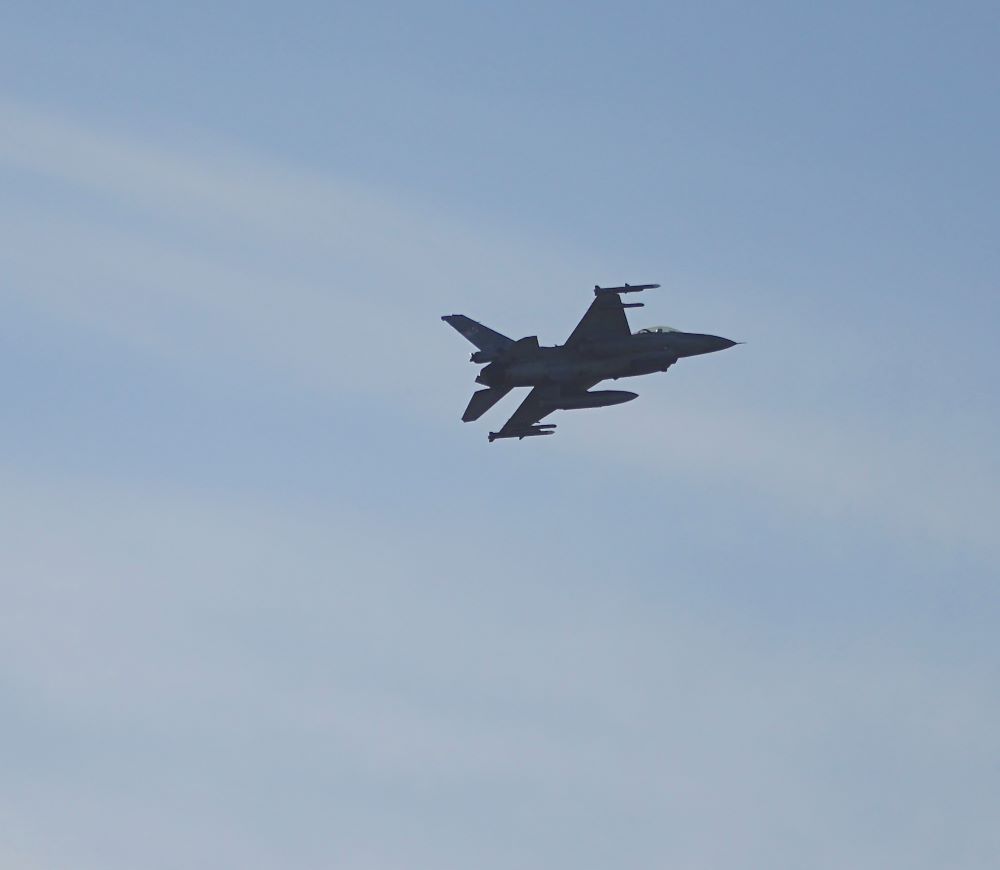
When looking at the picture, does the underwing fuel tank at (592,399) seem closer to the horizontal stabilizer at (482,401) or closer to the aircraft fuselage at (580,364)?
the aircraft fuselage at (580,364)

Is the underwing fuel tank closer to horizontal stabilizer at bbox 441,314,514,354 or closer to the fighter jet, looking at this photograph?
the fighter jet

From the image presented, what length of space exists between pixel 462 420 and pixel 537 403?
4180mm

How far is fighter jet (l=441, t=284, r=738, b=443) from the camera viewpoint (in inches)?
3573

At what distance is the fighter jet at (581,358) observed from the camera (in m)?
90.8

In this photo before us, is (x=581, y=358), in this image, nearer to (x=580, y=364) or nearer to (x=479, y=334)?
(x=580, y=364)

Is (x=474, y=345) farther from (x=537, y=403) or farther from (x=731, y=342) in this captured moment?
(x=731, y=342)

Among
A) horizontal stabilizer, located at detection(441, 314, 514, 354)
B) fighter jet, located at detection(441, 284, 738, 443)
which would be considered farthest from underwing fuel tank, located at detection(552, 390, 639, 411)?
horizontal stabilizer, located at detection(441, 314, 514, 354)

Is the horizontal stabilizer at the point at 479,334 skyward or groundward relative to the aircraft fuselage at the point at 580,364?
skyward

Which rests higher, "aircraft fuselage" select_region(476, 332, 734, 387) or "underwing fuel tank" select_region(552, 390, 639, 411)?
"aircraft fuselage" select_region(476, 332, 734, 387)

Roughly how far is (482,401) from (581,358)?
17.7 feet

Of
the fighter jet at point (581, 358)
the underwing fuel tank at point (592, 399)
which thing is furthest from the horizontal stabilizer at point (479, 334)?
the underwing fuel tank at point (592, 399)

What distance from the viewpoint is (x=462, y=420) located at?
303 ft

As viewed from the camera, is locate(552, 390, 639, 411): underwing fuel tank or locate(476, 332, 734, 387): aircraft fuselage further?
locate(552, 390, 639, 411): underwing fuel tank

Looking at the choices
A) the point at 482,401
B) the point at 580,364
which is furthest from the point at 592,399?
the point at 482,401
